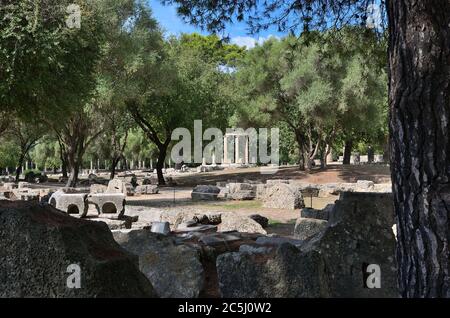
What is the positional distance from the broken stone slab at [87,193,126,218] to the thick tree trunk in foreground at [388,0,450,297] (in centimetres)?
1289

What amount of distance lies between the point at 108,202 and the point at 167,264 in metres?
11.0

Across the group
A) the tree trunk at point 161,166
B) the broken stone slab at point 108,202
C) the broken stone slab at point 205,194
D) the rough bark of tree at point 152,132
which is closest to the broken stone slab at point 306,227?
the broken stone slab at point 108,202

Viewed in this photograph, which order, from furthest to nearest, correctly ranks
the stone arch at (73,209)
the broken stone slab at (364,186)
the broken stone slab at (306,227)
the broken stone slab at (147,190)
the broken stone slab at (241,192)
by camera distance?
the broken stone slab at (147,190) → the broken stone slab at (364,186) → the broken stone slab at (241,192) → the stone arch at (73,209) → the broken stone slab at (306,227)

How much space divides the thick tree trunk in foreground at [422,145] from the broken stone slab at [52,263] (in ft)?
6.20

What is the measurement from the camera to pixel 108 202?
15.4 meters

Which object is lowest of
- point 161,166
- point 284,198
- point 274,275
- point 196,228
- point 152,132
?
point 196,228

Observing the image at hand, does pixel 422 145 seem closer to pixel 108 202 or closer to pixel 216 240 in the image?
pixel 216 240

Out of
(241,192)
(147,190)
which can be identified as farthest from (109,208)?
(147,190)

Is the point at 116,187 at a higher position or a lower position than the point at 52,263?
lower

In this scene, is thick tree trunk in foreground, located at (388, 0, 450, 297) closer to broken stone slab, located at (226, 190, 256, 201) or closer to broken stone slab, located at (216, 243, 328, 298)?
broken stone slab, located at (216, 243, 328, 298)

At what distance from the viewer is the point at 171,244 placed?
520cm

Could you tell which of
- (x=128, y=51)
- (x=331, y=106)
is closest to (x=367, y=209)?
(x=128, y=51)

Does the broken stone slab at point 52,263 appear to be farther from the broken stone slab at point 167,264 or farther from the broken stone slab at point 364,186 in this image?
the broken stone slab at point 364,186

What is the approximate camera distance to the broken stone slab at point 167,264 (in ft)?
15.3
